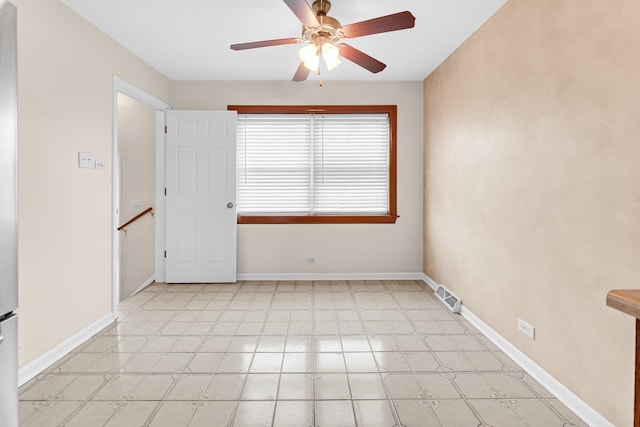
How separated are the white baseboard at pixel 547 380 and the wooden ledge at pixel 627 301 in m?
1.16

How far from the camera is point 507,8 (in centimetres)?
260

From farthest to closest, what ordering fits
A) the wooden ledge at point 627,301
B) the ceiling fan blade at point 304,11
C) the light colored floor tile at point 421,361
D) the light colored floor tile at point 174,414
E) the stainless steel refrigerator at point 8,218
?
1. the light colored floor tile at point 421,361
2. the ceiling fan blade at point 304,11
3. the light colored floor tile at point 174,414
4. the stainless steel refrigerator at point 8,218
5. the wooden ledge at point 627,301

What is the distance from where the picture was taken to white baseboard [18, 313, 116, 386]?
7.25 feet

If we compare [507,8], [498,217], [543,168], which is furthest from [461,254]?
[507,8]

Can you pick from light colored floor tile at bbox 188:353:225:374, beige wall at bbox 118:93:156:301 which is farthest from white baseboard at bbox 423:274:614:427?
Result: beige wall at bbox 118:93:156:301

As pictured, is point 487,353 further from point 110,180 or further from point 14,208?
point 110,180

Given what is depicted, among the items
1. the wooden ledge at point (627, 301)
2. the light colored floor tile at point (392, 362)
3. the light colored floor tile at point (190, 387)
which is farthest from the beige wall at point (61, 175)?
the wooden ledge at point (627, 301)

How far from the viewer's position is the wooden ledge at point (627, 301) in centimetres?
95

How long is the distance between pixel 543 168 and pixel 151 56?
374 centimetres

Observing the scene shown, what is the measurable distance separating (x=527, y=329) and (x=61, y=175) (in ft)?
11.2

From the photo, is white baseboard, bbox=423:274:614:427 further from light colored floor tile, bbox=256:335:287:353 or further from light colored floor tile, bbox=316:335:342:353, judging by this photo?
light colored floor tile, bbox=256:335:287:353

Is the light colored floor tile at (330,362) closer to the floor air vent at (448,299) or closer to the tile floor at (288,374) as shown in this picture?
the tile floor at (288,374)

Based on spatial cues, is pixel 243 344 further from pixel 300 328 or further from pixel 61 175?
pixel 61 175

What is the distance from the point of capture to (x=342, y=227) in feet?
15.2
